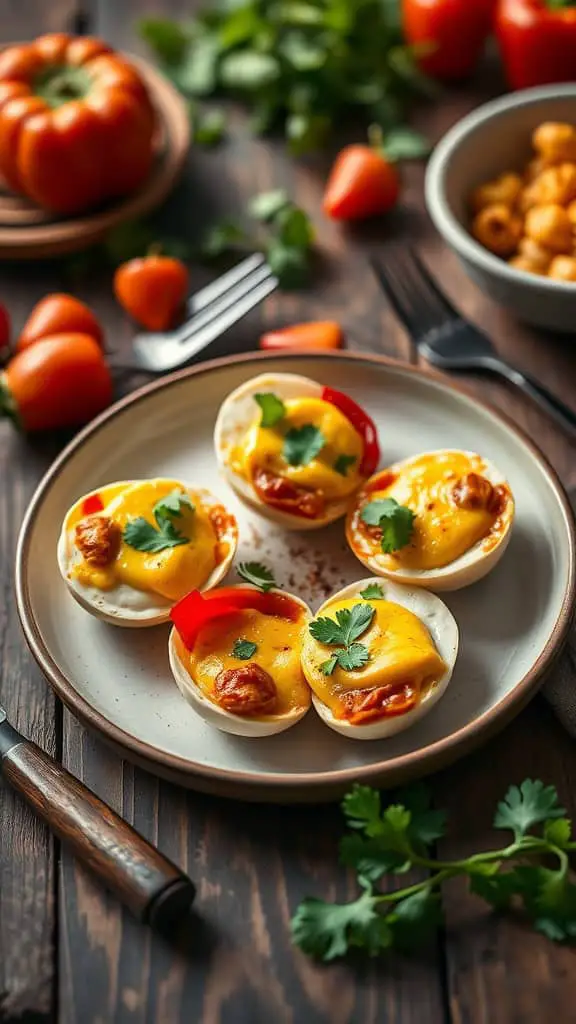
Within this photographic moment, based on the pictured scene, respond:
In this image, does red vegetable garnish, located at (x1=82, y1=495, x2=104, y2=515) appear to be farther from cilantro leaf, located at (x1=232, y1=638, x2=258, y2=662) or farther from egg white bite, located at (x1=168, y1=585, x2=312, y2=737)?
cilantro leaf, located at (x1=232, y1=638, x2=258, y2=662)

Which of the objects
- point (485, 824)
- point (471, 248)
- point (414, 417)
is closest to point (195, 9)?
point (471, 248)

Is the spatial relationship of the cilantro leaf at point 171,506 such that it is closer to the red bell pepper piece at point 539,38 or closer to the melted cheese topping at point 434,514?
the melted cheese topping at point 434,514

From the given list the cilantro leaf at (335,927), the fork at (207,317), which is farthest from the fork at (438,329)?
the cilantro leaf at (335,927)

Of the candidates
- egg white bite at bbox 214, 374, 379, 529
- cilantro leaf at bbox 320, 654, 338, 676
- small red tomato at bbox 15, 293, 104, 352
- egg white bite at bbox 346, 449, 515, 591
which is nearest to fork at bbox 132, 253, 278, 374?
small red tomato at bbox 15, 293, 104, 352

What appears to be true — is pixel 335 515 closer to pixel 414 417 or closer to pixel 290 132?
pixel 414 417

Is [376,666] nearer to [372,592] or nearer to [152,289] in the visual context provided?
[372,592]

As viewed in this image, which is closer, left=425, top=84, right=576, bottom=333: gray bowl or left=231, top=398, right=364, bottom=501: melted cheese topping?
left=231, top=398, right=364, bottom=501: melted cheese topping
